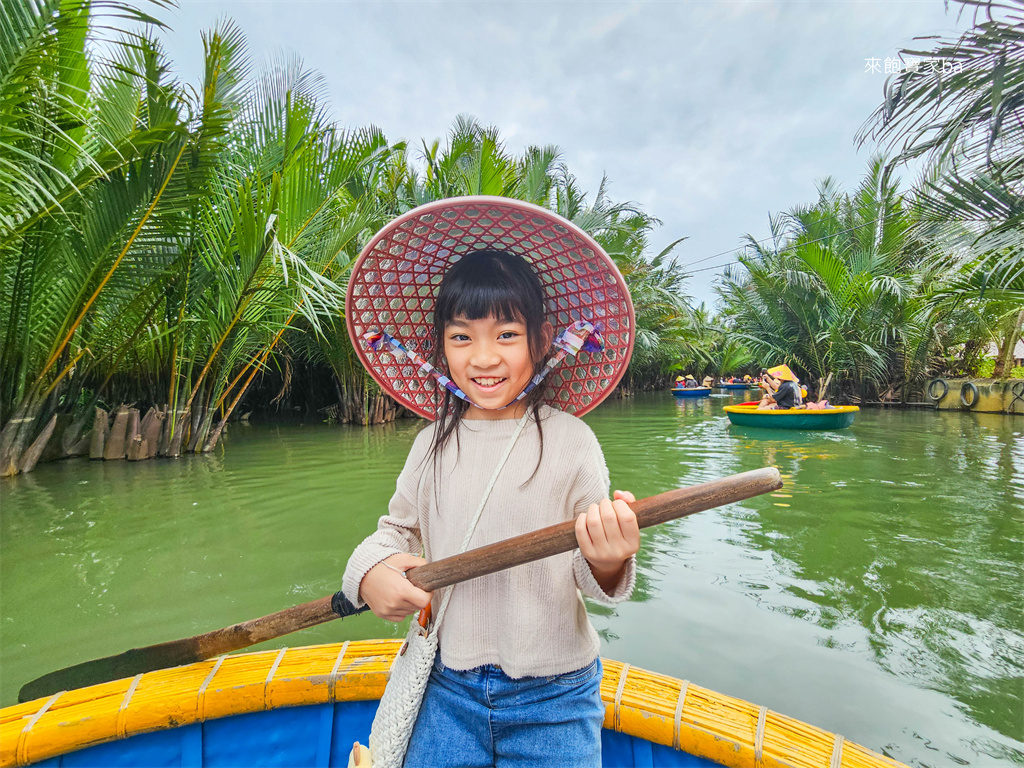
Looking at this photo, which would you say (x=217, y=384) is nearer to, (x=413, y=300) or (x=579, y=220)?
(x=413, y=300)

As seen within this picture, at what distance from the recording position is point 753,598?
A: 107 inches

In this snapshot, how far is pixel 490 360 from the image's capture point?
1.05m

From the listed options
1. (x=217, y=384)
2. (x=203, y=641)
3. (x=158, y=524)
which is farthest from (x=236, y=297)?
(x=203, y=641)

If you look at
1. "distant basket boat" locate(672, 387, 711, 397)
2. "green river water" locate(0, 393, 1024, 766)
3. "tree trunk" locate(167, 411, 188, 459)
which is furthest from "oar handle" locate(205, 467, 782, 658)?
"distant basket boat" locate(672, 387, 711, 397)

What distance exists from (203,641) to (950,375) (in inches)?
707

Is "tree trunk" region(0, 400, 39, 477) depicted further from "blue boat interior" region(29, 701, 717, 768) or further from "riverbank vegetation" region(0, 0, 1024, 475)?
"blue boat interior" region(29, 701, 717, 768)

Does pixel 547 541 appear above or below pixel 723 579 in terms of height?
above

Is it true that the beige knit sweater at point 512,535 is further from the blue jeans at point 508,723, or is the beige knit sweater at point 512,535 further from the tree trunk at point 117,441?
the tree trunk at point 117,441

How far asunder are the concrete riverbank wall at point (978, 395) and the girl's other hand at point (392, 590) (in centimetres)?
1454

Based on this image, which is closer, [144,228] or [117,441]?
[144,228]

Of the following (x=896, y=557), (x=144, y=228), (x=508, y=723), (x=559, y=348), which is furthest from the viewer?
(x=144, y=228)

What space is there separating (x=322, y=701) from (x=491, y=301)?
1.02m

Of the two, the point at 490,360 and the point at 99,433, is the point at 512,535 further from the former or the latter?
the point at 99,433

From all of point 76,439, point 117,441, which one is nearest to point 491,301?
point 117,441
